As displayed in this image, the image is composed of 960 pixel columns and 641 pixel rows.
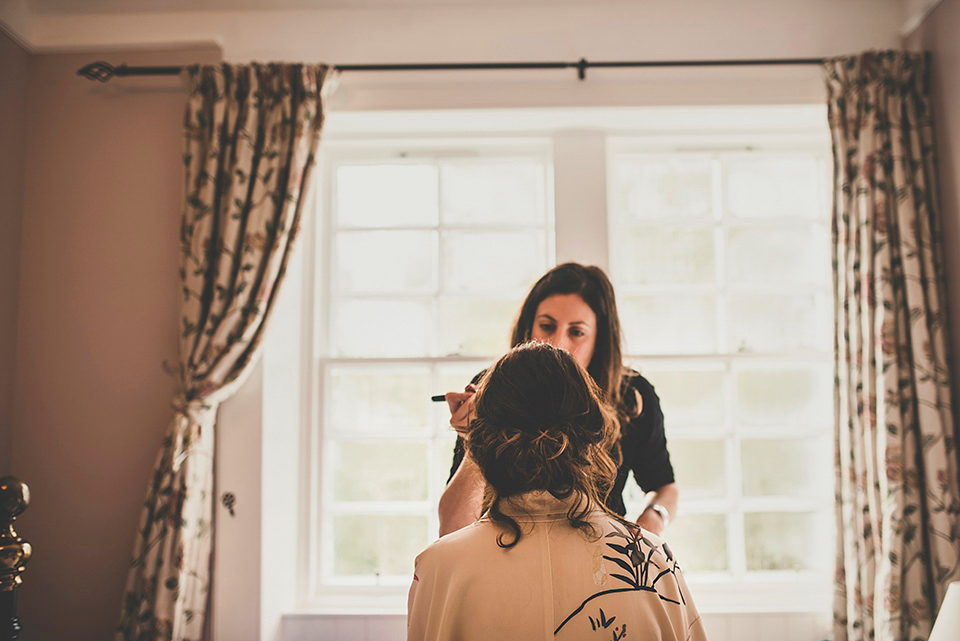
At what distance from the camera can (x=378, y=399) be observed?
103 inches

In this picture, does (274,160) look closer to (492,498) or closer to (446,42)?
(446,42)

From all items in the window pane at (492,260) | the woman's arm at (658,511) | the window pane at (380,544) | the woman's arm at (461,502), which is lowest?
the window pane at (380,544)

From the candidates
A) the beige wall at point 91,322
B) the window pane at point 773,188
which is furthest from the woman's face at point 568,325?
the beige wall at point 91,322

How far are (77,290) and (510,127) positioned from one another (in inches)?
71.5

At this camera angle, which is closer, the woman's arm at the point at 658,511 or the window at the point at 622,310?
the woman's arm at the point at 658,511

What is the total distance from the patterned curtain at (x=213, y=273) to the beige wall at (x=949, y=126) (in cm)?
220

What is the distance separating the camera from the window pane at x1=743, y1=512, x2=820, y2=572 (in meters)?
2.53

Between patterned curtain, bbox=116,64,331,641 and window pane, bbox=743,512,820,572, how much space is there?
2.09 m

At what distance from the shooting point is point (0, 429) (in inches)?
89.4

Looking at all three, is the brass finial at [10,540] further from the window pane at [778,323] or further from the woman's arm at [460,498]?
the window pane at [778,323]

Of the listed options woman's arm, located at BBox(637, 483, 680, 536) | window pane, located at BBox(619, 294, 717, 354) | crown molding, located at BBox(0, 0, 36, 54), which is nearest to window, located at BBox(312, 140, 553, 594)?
window pane, located at BBox(619, 294, 717, 354)

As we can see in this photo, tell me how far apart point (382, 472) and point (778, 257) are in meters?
1.91

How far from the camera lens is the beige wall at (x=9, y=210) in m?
2.30

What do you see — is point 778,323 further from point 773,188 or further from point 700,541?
point 700,541
